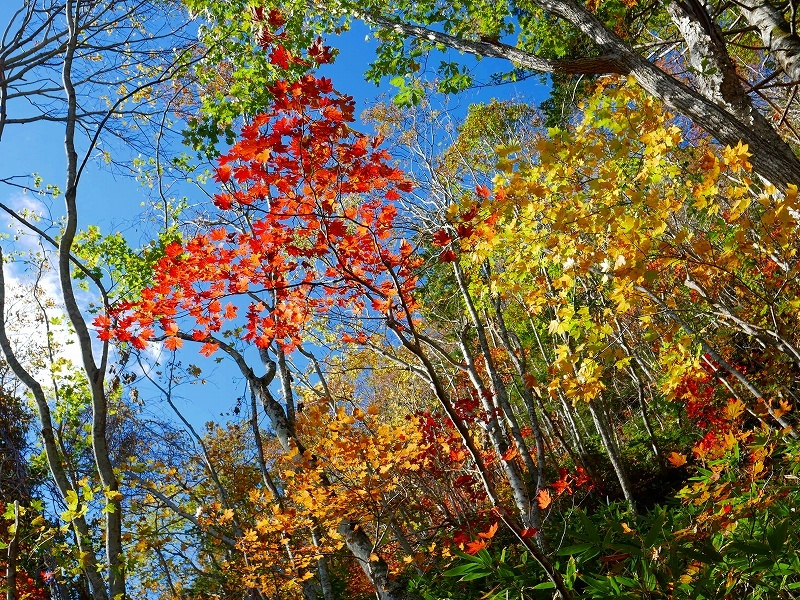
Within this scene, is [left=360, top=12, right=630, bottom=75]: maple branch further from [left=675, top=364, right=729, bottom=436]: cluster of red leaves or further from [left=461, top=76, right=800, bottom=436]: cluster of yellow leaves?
[left=675, top=364, right=729, bottom=436]: cluster of red leaves

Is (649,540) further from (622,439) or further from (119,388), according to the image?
(622,439)

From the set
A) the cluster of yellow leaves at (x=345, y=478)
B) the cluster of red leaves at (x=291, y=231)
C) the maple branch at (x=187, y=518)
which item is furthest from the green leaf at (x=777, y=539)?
the maple branch at (x=187, y=518)

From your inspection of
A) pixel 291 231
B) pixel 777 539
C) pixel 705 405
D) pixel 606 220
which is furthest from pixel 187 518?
pixel 705 405

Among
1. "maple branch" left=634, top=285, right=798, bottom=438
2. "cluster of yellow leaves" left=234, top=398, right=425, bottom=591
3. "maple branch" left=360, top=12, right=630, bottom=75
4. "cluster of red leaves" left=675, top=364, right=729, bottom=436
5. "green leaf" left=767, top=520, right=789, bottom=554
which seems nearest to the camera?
"green leaf" left=767, top=520, right=789, bottom=554

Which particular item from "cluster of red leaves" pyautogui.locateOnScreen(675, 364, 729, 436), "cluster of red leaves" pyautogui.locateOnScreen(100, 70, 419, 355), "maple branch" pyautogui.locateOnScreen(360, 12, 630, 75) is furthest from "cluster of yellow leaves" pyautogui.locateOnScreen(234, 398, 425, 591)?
"cluster of red leaves" pyautogui.locateOnScreen(675, 364, 729, 436)

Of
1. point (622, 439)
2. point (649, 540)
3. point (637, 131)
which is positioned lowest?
point (622, 439)

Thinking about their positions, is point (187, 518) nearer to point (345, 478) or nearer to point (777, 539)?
point (345, 478)

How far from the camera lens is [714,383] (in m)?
7.94

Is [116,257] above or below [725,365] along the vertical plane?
above

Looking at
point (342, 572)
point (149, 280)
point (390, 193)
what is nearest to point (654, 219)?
point (390, 193)

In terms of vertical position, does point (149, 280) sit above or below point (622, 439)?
above

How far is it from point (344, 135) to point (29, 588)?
22.0 feet

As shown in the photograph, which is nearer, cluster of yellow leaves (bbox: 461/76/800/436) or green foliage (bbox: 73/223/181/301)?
cluster of yellow leaves (bbox: 461/76/800/436)

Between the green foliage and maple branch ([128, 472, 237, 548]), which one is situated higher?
the green foliage
